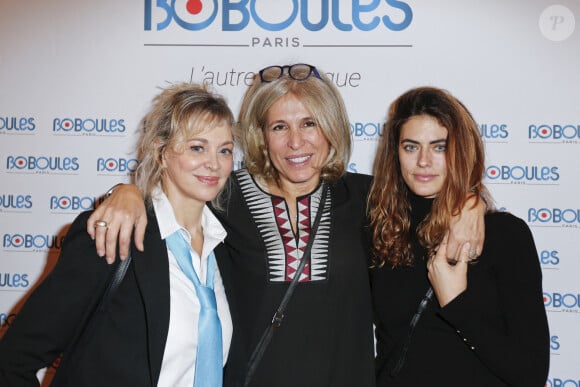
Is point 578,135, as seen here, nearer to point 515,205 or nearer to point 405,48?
point 515,205

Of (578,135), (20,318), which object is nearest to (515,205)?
(578,135)

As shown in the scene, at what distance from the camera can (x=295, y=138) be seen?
234cm

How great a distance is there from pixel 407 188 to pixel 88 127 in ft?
6.20

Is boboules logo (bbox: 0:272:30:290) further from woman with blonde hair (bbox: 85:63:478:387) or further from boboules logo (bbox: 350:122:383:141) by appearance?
boboules logo (bbox: 350:122:383:141)

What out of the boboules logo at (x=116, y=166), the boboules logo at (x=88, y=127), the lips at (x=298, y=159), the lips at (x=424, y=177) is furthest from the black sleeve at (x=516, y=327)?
the boboules logo at (x=88, y=127)

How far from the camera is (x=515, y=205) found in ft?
9.78

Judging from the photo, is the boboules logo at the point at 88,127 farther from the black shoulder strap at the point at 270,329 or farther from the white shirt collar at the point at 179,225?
the black shoulder strap at the point at 270,329

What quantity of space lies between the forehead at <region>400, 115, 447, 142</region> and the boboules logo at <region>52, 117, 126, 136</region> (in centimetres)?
173

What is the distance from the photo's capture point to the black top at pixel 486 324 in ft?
6.36

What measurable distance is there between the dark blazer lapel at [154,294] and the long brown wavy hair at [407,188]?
35.7 inches

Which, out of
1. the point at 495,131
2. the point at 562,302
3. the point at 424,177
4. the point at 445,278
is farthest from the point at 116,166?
the point at 562,302

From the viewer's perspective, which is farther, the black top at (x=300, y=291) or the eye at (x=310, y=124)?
the eye at (x=310, y=124)

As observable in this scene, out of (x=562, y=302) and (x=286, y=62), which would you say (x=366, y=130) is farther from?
(x=562, y=302)

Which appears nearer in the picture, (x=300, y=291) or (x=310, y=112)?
(x=300, y=291)
